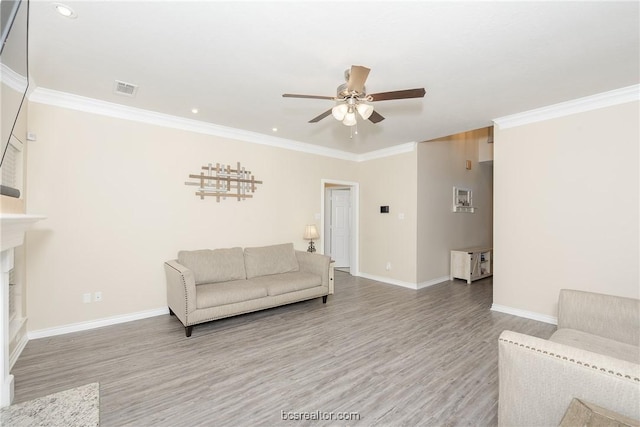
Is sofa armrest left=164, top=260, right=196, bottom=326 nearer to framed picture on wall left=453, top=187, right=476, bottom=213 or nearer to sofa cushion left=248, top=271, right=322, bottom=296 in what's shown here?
sofa cushion left=248, top=271, right=322, bottom=296

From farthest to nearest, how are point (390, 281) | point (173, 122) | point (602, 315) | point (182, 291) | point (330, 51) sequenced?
point (390, 281), point (173, 122), point (182, 291), point (330, 51), point (602, 315)

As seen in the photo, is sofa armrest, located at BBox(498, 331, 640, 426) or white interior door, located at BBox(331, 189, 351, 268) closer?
sofa armrest, located at BBox(498, 331, 640, 426)

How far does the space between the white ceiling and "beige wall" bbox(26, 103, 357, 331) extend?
Answer: 1.53 ft

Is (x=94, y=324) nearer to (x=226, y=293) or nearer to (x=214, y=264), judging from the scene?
(x=214, y=264)

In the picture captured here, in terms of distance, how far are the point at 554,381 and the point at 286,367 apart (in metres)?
1.91

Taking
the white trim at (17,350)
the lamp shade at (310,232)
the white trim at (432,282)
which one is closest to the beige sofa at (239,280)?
the lamp shade at (310,232)

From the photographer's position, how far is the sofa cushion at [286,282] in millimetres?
3707

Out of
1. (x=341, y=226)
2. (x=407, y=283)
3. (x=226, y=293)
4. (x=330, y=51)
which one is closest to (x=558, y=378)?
(x=330, y=51)

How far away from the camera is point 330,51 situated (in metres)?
Answer: 2.30

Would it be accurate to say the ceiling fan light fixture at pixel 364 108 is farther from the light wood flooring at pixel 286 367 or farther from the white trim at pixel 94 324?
the white trim at pixel 94 324

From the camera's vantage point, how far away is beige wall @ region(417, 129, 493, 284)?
17.3 ft

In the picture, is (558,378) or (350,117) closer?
(558,378)

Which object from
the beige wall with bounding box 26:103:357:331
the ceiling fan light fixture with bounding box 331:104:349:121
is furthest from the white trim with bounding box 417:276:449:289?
the ceiling fan light fixture with bounding box 331:104:349:121

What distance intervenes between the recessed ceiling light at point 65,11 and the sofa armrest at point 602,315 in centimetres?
419
